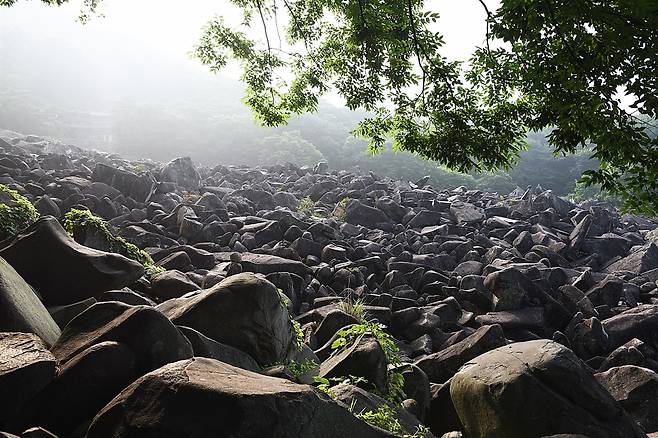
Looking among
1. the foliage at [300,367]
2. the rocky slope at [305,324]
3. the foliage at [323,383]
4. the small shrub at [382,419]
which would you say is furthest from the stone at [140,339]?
the foliage at [300,367]

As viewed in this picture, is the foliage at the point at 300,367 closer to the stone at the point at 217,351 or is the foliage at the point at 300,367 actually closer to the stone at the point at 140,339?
the stone at the point at 217,351

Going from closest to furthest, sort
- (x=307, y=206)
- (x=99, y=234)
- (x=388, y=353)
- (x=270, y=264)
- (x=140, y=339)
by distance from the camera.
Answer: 1. (x=140, y=339)
2. (x=388, y=353)
3. (x=99, y=234)
4. (x=270, y=264)
5. (x=307, y=206)

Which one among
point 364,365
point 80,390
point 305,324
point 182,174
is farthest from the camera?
point 182,174

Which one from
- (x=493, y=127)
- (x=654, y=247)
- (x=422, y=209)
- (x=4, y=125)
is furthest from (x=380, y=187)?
(x=4, y=125)

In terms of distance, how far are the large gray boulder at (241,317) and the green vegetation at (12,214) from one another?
4.75m

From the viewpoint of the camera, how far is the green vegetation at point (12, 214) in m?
8.58

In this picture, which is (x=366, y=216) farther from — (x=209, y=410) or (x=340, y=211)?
(x=209, y=410)

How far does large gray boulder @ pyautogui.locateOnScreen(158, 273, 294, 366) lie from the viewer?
5.55 m

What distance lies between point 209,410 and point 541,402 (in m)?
3.96

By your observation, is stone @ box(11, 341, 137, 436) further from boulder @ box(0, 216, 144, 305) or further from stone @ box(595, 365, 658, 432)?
stone @ box(595, 365, 658, 432)

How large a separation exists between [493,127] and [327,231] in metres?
9.79

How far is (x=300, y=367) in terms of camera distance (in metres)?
6.12

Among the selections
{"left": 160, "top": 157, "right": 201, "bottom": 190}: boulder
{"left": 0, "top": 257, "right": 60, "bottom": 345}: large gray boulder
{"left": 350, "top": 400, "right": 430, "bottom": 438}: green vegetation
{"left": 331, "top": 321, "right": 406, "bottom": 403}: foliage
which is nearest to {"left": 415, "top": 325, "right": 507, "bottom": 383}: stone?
{"left": 331, "top": 321, "right": 406, "bottom": 403}: foliage

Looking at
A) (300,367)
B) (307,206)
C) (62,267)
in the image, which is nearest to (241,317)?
(300,367)
